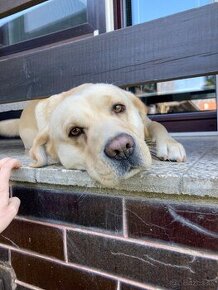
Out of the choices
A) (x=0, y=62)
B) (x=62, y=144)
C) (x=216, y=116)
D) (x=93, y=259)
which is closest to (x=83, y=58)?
(x=62, y=144)

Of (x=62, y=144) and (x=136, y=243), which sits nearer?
(x=136, y=243)

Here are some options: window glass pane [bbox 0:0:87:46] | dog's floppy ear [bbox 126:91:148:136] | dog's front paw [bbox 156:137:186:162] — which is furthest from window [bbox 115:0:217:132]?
dog's front paw [bbox 156:137:186:162]

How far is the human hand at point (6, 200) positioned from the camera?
144 centimetres

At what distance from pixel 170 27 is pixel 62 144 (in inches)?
27.0

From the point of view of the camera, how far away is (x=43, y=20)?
3576mm

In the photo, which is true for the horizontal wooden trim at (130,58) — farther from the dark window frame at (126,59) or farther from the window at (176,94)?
the window at (176,94)

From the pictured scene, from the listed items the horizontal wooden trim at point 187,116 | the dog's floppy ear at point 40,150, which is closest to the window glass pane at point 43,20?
the horizontal wooden trim at point 187,116

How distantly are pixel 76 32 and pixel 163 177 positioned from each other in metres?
2.36

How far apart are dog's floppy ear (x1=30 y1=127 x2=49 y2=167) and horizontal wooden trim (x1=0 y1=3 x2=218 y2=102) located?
0.69ft

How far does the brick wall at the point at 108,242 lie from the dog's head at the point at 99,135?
4.9 inches

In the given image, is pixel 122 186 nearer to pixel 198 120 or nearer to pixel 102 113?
pixel 102 113

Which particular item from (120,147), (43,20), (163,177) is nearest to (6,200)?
(120,147)

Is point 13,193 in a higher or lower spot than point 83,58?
lower

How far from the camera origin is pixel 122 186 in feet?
4.22
